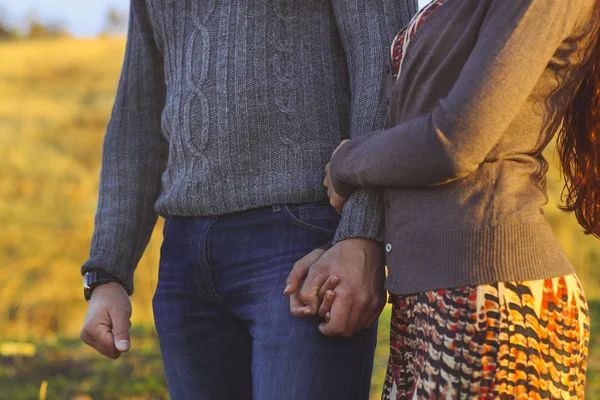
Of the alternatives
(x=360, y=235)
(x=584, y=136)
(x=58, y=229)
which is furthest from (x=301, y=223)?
(x=58, y=229)

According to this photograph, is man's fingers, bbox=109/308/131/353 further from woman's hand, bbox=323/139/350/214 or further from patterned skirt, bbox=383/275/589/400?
patterned skirt, bbox=383/275/589/400

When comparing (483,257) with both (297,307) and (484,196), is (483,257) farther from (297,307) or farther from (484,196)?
(297,307)

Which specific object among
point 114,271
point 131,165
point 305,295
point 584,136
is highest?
point 131,165

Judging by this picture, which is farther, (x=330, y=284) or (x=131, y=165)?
(x=131, y=165)

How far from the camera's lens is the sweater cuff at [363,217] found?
4.66 feet

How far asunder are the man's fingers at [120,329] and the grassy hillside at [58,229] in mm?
3283

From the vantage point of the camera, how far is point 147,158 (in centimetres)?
198

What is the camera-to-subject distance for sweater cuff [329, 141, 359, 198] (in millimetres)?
1403

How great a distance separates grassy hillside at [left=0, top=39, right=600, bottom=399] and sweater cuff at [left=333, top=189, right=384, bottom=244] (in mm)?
3600

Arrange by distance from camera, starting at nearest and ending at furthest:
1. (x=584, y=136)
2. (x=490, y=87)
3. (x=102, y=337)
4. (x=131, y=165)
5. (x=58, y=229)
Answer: (x=490, y=87), (x=584, y=136), (x=102, y=337), (x=131, y=165), (x=58, y=229)

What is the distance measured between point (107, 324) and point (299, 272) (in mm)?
604

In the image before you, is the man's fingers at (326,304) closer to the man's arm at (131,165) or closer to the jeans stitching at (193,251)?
the jeans stitching at (193,251)

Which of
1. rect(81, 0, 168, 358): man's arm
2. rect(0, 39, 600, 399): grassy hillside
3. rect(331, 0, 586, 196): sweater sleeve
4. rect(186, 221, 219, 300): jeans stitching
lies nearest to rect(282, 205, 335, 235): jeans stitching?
rect(186, 221, 219, 300): jeans stitching

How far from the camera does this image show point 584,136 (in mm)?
1376
